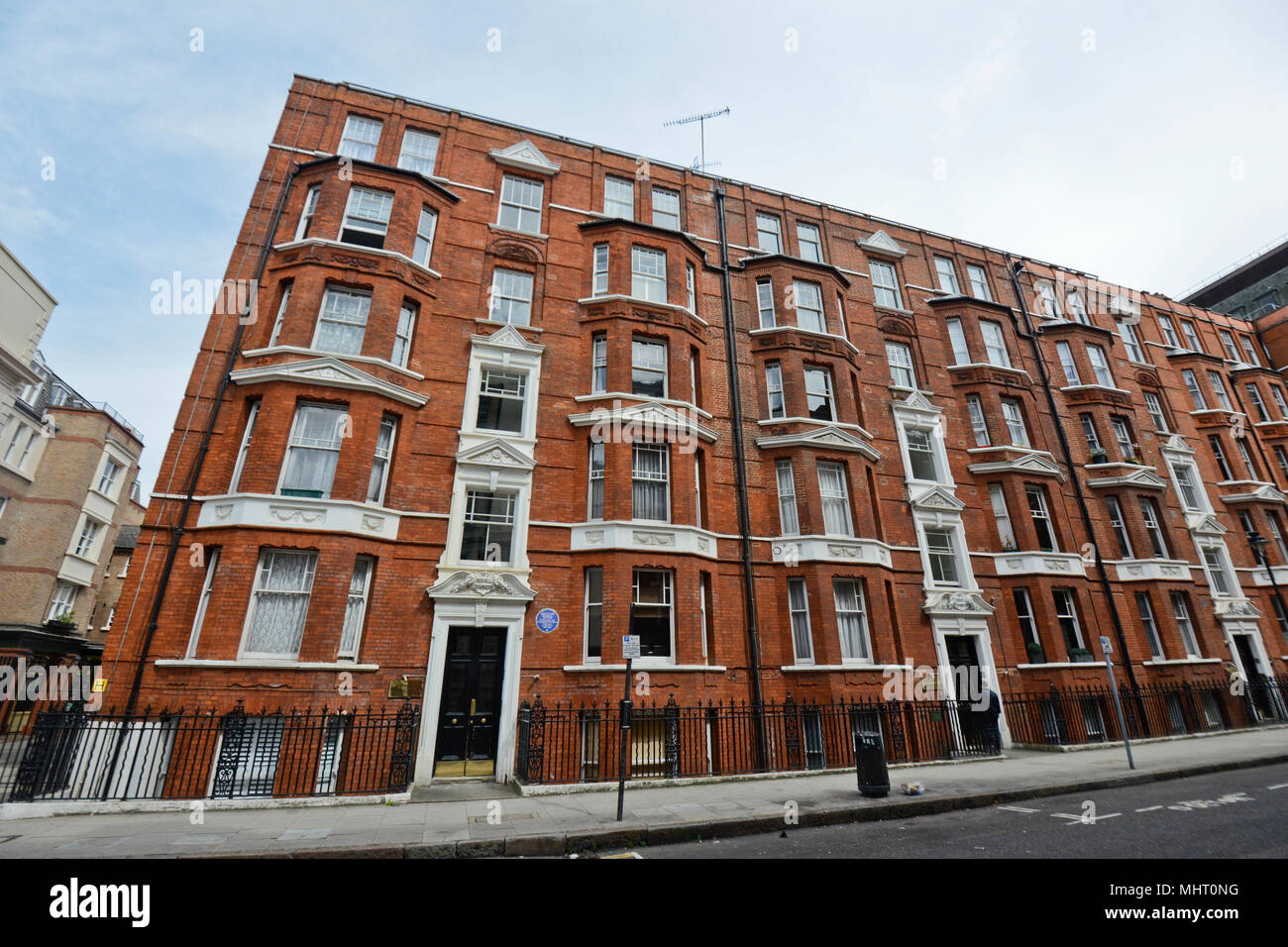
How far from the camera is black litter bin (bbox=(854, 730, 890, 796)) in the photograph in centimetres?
973

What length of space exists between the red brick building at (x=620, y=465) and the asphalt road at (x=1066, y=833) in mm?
5293

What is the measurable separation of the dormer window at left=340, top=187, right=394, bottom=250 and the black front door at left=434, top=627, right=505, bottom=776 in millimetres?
11037

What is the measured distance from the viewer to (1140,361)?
86.3 ft

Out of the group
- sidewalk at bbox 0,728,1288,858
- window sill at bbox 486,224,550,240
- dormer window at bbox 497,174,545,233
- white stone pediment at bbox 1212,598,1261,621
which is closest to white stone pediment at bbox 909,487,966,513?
sidewalk at bbox 0,728,1288,858

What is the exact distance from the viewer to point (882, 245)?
2264 centimetres

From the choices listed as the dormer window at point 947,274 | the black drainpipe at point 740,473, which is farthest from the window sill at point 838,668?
the dormer window at point 947,274

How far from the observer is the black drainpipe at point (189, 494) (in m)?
10.6

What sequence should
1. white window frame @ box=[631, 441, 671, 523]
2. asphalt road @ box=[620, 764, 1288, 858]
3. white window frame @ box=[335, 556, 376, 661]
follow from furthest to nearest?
white window frame @ box=[631, 441, 671, 523] < white window frame @ box=[335, 556, 376, 661] < asphalt road @ box=[620, 764, 1288, 858]

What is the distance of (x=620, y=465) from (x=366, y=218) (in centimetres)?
1012

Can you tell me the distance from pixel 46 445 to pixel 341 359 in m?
28.3

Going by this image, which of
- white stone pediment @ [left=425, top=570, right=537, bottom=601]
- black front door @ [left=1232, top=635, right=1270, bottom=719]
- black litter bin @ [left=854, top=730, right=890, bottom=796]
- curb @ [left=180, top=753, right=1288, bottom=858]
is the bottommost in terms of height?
curb @ [left=180, top=753, right=1288, bottom=858]

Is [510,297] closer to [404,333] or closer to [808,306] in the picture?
[404,333]

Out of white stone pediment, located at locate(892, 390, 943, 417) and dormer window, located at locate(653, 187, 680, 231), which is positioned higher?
dormer window, located at locate(653, 187, 680, 231)

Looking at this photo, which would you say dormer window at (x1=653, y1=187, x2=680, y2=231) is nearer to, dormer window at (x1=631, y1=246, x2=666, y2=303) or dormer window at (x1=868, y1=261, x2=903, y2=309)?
dormer window at (x1=631, y1=246, x2=666, y2=303)
